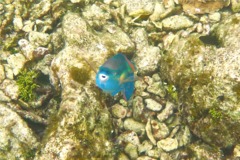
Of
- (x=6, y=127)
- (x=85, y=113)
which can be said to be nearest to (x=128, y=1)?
(x=85, y=113)

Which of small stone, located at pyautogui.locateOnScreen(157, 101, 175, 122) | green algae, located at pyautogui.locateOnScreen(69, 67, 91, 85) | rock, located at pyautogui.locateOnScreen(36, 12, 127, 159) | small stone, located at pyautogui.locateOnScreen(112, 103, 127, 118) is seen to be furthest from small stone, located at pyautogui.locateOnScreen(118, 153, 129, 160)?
green algae, located at pyautogui.locateOnScreen(69, 67, 91, 85)

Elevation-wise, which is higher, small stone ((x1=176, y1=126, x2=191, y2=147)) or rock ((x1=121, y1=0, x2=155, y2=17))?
rock ((x1=121, y1=0, x2=155, y2=17))

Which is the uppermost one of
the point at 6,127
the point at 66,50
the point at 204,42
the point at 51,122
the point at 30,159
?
the point at 204,42

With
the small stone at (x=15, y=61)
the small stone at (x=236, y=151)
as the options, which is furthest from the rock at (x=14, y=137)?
the small stone at (x=236, y=151)

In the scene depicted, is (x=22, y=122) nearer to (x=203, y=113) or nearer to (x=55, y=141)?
(x=55, y=141)

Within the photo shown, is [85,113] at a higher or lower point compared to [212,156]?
higher

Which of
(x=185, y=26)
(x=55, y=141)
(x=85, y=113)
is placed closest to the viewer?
(x=55, y=141)

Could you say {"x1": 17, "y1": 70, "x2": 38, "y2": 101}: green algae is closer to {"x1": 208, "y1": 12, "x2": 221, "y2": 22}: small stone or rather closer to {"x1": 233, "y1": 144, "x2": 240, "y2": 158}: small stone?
{"x1": 233, "y1": 144, "x2": 240, "y2": 158}: small stone
